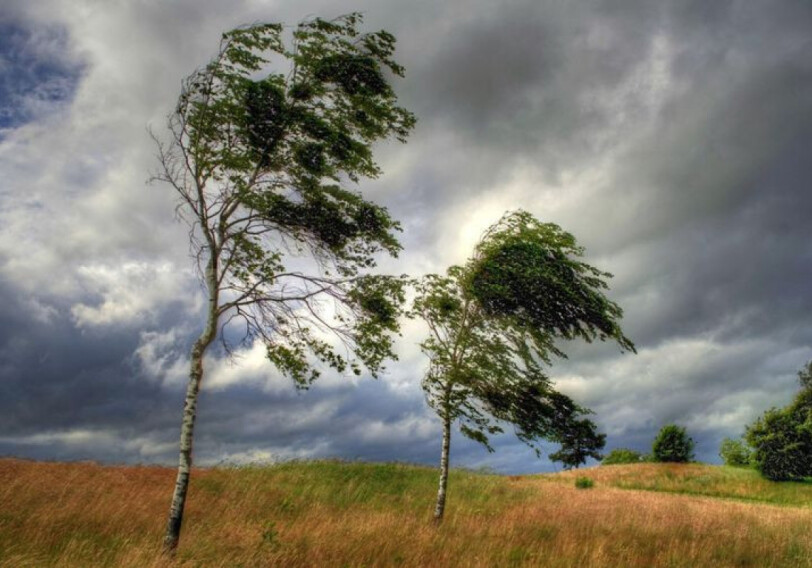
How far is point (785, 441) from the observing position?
1252 inches

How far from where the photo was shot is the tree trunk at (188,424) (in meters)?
8.11

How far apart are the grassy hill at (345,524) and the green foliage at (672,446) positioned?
22.1 m

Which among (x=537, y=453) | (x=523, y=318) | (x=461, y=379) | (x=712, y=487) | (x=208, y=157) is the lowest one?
(x=712, y=487)

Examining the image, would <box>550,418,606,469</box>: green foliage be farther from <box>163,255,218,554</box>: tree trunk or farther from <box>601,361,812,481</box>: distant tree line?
<box>601,361,812,481</box>: distant tree line

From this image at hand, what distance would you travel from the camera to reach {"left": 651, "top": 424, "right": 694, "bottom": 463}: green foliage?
128 ft

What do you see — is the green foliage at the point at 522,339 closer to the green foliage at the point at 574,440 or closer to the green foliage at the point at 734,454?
the green foliage at the point at 574,440

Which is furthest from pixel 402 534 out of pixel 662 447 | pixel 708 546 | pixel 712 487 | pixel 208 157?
pixel 662 447

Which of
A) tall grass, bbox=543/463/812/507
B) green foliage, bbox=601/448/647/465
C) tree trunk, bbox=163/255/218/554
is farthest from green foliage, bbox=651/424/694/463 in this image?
tree trunk, bbox=163/255/218/554

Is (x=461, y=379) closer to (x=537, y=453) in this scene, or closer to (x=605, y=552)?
(x=537, y=453)

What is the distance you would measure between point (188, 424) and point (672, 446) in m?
40.8

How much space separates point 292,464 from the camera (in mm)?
21812

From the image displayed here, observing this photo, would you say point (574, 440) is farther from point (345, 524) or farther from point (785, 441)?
point (785, 441)

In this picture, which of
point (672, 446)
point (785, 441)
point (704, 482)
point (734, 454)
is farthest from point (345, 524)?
point (734, 454)

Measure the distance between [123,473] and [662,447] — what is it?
38.5 metres
